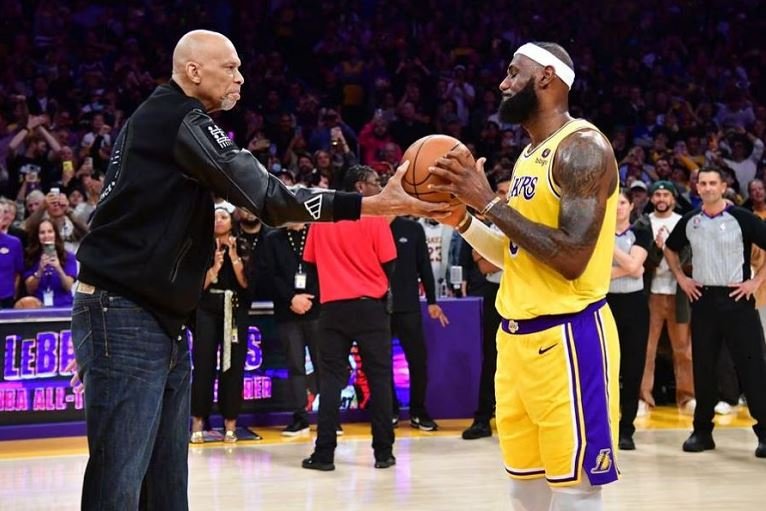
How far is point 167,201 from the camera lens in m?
3.76

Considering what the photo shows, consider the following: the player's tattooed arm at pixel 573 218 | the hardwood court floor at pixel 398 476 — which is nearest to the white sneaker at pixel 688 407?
the hardwood court floor at pixel 398 476

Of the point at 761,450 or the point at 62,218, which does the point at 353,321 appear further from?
the point at 62,218

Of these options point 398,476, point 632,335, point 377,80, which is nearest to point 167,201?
point 398,476

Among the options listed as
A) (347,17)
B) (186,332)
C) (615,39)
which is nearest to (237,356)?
(186,332)

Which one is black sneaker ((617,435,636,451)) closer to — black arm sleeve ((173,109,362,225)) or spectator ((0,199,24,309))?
spectator ((0,199,24,309))

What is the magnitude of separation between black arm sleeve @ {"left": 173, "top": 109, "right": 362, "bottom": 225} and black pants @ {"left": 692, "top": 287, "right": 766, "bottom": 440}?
19.1 feet

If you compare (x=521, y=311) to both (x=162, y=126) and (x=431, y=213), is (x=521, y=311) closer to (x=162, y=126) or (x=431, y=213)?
(x=431, y=213)

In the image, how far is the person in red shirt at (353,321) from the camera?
8141 millimetres

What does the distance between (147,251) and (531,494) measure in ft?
6.03

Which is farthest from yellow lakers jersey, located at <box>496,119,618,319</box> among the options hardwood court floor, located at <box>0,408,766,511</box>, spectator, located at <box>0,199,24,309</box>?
spectator, located at <box>0,199,24,309</box>

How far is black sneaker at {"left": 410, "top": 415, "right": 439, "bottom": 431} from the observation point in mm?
9762

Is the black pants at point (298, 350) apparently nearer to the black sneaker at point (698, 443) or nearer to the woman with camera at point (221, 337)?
the woman with camera at point (221, 337)

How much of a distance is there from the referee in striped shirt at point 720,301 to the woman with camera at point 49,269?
553 cm

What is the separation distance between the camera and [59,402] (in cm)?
959
